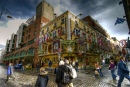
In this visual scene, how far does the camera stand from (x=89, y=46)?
28188 mm

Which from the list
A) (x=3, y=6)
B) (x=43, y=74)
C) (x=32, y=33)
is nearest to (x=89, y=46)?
(x=32, y=33)

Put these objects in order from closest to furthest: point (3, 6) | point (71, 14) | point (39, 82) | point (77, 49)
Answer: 1. point (39, 82)
2. point (3, 6)
3. point (77, 49)
4. point (71, 14)

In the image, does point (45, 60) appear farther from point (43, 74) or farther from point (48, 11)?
point (43, 74)

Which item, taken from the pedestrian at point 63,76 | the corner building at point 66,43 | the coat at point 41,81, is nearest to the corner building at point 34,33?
the corner building at point 66,43

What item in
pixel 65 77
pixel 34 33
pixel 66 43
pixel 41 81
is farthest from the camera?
pixel 34 33

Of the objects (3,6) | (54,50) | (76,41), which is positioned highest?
(3,6)

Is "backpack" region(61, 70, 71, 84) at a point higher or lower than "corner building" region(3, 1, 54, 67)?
lower

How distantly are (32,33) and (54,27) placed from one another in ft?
40.9

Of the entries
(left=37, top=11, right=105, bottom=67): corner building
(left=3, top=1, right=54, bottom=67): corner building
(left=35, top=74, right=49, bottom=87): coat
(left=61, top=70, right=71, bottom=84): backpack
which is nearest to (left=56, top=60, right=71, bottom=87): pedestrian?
(left=61, top=70, right=71, bottom=84): backpack

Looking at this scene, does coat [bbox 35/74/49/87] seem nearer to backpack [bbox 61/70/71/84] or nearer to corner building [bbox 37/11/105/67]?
backpack [bbox 61/70/71/84]

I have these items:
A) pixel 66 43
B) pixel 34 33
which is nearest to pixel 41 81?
pixel 66 43

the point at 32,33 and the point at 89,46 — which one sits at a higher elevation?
the point at 32,33

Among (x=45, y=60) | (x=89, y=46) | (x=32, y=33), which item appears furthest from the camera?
(x=32, y=33)

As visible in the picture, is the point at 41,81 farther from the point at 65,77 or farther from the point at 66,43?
the point at 66,43
